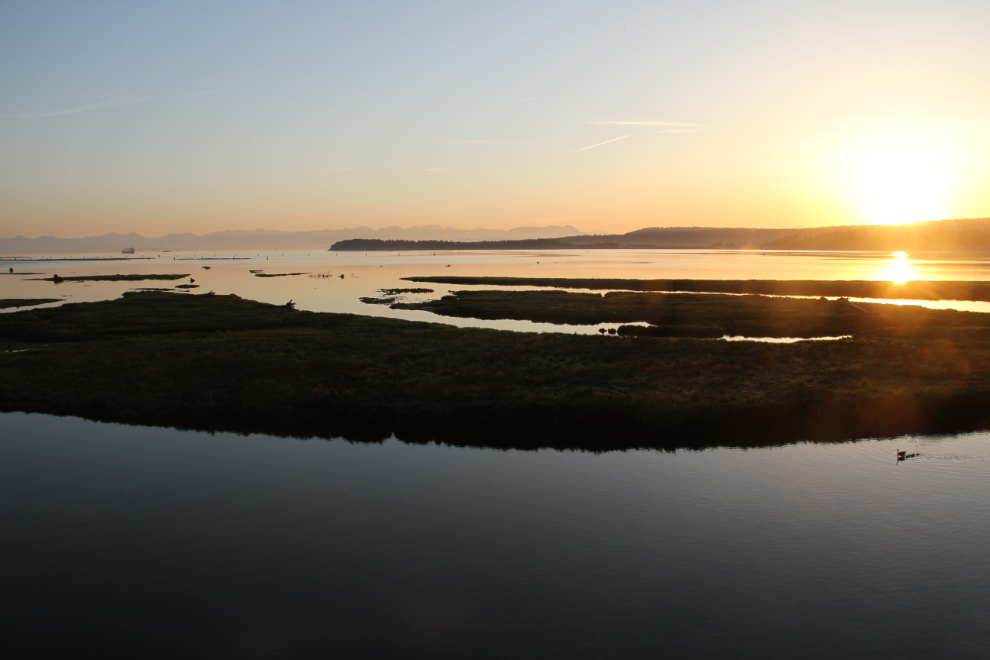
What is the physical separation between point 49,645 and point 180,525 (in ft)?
18.8

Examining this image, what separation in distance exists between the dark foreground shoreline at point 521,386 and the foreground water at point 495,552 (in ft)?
8.11

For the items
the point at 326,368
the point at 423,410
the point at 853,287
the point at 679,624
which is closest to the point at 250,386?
the point at 326,368

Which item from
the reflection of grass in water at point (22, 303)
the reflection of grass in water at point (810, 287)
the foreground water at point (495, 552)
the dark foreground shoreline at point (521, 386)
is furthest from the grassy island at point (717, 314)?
the reflection of grass in water at point (22, 303)

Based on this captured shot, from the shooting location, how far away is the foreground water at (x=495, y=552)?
45.8ft

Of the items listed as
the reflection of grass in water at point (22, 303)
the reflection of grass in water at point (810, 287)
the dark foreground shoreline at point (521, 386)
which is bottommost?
the dark foreground shoreline at point (521, 386)

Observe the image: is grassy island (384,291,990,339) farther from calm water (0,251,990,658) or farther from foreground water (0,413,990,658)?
foreground water (0,413,990,658)

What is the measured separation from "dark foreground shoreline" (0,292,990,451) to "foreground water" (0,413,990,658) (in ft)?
8.11

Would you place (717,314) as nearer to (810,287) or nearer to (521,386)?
(810,287)

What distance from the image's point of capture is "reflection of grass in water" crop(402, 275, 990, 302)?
8606cm

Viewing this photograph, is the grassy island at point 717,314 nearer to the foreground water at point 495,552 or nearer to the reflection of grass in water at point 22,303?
the foreground water at point 495,552

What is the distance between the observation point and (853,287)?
312 ft

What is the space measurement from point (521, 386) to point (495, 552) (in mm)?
15422

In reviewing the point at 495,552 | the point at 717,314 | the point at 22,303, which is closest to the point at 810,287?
the point at 717,314

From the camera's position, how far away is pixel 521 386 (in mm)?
32625
